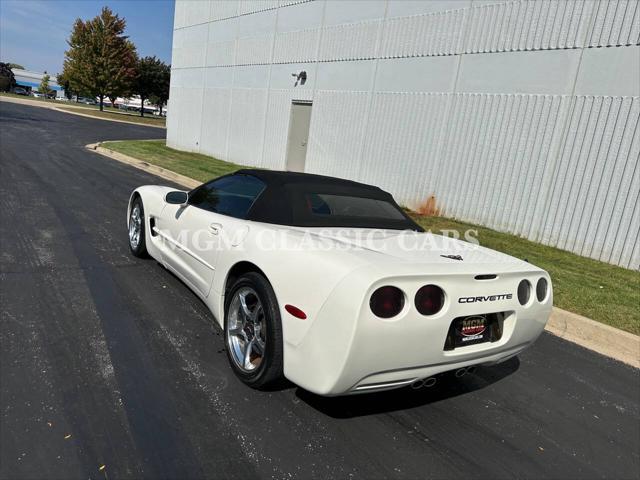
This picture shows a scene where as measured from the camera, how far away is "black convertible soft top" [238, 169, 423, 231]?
11.1 ft

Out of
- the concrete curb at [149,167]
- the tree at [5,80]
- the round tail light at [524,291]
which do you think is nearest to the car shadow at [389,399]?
the round tail light at [524,291]

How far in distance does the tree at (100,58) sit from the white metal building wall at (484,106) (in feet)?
142

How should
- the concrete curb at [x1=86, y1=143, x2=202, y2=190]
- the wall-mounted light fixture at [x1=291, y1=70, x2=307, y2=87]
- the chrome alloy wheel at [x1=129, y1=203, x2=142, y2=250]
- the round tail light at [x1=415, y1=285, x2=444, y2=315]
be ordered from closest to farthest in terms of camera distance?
the round tail light at [x1=415, y1=285, x2=444, y2=315]
the chrome alloy wheel at [x1=129, y1=203, x2=142, y2=250]
the concrete curb at [x1=86, y1=143, x2=202, y2=190]
the wall-mounted light fixture at [x1=291, y1=70, x2=307, y2=87]

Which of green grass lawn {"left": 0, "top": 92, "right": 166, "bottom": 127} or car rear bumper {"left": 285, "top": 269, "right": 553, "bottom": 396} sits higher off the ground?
green grass lawn {"left": 0, "top": 92, "right": 166, "bottom": 127}

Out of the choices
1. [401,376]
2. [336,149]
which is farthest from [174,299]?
[336,149]

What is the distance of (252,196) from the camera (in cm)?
369

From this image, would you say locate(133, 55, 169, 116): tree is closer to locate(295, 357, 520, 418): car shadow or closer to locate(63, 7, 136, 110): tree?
locate(63, 7, 136, 110): tree

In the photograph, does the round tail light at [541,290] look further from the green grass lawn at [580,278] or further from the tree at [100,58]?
the tree at [100,58]

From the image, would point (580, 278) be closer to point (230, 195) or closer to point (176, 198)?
point (230, 195)

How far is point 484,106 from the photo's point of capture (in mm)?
9508

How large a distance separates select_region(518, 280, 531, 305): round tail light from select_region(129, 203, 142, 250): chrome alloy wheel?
409 cm

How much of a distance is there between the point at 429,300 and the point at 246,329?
1285 mm

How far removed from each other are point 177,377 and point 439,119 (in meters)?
8.92

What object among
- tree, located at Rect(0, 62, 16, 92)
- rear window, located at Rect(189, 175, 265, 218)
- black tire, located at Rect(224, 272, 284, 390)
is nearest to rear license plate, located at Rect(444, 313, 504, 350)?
black tire, located at Rect(224, 272, 284, 390)
